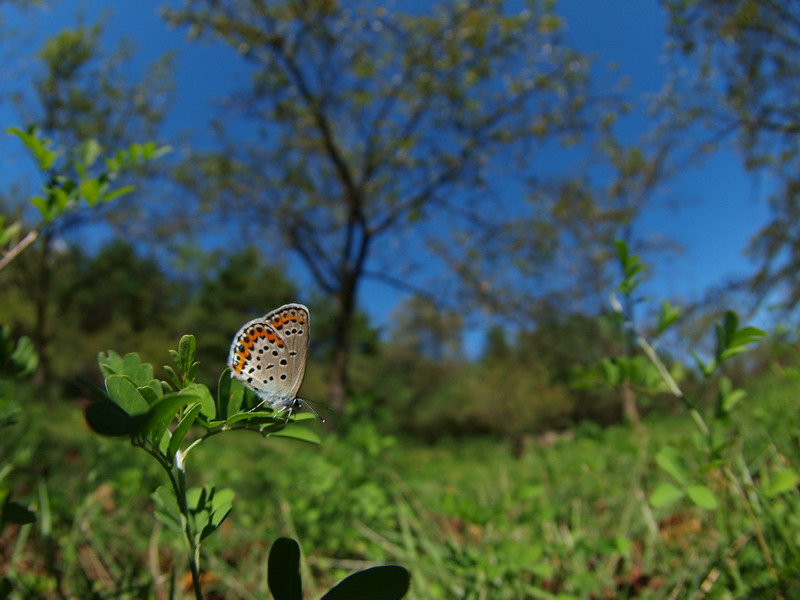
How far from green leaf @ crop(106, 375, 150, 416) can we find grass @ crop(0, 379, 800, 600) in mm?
413

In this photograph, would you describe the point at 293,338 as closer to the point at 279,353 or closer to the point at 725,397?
the point at 279,353

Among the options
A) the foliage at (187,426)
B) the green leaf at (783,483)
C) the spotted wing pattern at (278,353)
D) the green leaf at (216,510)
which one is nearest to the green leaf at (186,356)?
the foliage at (187,426)

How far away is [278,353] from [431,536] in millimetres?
569

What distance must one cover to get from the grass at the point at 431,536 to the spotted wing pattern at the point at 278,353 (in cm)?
29

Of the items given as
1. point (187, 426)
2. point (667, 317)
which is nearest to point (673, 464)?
point (667, 317)

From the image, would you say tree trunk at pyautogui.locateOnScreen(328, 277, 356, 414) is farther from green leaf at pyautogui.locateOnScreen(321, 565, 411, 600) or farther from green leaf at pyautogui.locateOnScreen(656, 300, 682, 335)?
green leaf at pyautogui.locateOnScreen(321, 565, 411, 600)

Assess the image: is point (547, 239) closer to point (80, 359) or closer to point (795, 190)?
point (795, 190)

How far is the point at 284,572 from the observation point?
31cm

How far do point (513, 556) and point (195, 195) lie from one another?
7412mm

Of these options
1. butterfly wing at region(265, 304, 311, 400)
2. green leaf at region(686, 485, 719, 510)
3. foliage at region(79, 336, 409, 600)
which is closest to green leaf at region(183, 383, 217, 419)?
foliage at region(79, 336, 409, 600)

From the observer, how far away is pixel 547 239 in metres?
6.94

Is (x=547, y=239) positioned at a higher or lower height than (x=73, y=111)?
lower

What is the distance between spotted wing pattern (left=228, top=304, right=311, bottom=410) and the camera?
0.61 m

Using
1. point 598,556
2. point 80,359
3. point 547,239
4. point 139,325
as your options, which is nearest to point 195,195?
point 547,239
